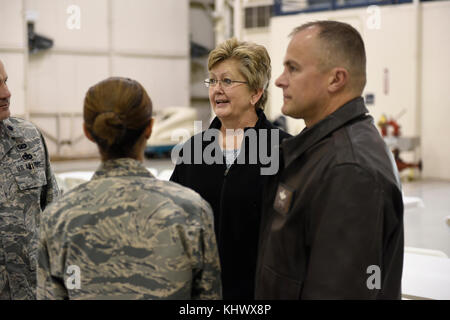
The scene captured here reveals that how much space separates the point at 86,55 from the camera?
17094 mm

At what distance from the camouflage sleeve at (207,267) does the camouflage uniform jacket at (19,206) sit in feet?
3.87

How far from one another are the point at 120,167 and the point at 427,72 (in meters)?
11.9

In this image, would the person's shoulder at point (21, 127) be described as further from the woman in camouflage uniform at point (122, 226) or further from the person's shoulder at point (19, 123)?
the woman in camouflage uniform at point (122, 226)

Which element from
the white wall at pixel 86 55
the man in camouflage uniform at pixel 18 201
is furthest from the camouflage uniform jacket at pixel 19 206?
the white wall at pixel 86 55

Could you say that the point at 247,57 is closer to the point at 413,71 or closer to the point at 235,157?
the point at 235,157

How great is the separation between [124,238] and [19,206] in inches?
47.1

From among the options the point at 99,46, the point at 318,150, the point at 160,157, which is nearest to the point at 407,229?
the point at 318,150

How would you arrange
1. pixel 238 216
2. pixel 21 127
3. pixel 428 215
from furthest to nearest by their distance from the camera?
pixel 428 215 → pixel 21 127 → pixel 238 216

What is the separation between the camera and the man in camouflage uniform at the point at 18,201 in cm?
258

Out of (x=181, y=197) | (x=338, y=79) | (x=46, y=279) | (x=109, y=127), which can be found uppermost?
(x=338, y=79)

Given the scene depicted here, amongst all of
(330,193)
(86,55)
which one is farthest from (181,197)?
(86,55)

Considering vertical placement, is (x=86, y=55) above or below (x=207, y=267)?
above
